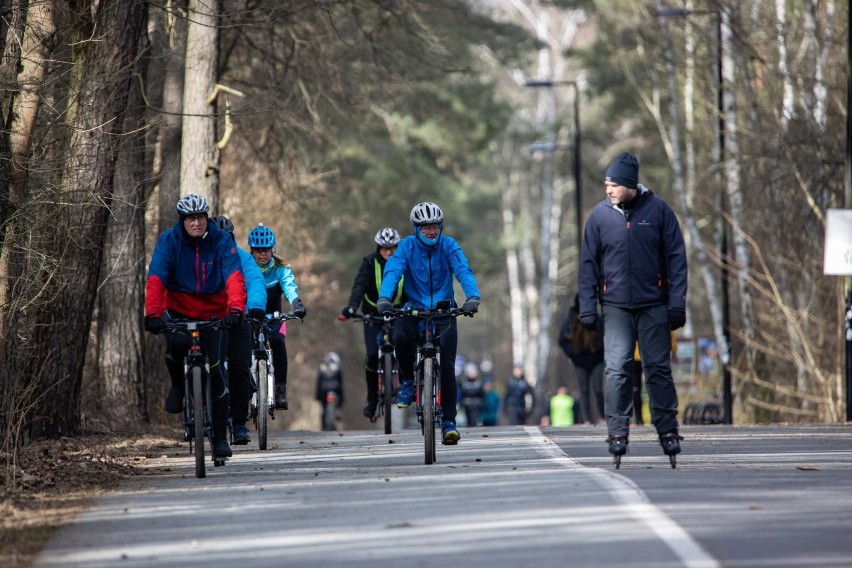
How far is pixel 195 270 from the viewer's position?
41.8 ft

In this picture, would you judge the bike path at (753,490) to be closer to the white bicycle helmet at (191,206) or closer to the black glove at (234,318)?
the black glove at (234,318)

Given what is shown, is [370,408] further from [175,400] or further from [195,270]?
[195,270]

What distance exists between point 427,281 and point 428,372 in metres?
1.11

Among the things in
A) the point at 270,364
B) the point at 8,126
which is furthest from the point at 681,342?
the point at 8,126

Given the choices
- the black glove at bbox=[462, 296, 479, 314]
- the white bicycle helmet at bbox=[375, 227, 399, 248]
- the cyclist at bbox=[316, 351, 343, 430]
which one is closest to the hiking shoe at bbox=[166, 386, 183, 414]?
the black glove at bbox=[462, 296, 479, 314]

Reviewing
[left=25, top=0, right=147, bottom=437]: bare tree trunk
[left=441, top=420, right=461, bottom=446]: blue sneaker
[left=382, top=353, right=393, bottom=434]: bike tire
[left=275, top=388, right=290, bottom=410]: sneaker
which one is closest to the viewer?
[left=441, top=420, right=461, bottom=446]: blue sneaker

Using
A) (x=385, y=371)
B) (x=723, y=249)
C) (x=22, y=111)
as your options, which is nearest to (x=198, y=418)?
(x=22, y=111)

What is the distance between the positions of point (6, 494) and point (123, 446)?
203 inches

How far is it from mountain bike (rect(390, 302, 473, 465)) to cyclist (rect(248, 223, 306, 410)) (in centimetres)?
257

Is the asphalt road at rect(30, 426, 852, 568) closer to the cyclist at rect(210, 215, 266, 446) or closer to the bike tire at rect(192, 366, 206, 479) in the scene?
the bike tire at rect(192, 366, 206, 479)

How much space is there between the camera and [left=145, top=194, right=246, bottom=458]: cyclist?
41.3ft

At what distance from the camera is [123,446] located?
16609mm

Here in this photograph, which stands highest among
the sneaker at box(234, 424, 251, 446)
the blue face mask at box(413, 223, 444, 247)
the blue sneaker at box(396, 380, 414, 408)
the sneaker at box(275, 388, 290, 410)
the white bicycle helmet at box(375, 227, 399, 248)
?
the white bicycle helmet at box(375, 227, 399, 248)

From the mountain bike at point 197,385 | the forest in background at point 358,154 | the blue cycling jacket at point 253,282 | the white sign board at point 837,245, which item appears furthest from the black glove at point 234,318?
the white sign board at point 837,245
